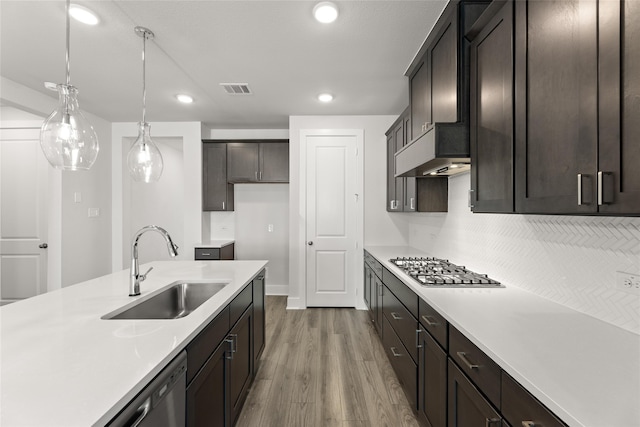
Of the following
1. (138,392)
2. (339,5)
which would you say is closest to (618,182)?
(138,392)

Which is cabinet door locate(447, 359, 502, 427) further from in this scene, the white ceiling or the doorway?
the doorway

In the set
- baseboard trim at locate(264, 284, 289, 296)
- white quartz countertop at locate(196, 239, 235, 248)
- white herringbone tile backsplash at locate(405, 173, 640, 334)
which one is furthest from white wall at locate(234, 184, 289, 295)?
white herringbone tile backsplash at locate(405, 173, 640, 334)

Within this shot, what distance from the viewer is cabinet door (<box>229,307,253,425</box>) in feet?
Answer: 5.68

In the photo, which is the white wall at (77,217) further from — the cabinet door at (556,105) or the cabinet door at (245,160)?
the cabinet door at (556,105)

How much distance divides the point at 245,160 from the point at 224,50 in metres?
2.18

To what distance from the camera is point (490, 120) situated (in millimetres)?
1531

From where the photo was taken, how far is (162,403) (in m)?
0.94

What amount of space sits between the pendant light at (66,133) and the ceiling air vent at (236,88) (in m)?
1.81

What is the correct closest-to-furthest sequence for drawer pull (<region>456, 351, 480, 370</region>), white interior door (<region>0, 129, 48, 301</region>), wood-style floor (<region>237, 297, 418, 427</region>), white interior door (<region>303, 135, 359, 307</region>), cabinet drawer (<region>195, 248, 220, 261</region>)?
1. drawer pull (<region>456, 351, 480, 370</region>)
2. wood-style floor (<region>237, 297, 418, 427</region>)
3. white interior door (<region>0, 129, 48, 301</region>)
4. white interior door (<region>303, 135, 359, 307</region>)
5. cabinet drawer (<region>195, 248, 220, 261</region>)

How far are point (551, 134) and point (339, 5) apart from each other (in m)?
1.54

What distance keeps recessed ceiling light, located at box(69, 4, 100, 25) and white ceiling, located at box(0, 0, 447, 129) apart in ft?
0.18

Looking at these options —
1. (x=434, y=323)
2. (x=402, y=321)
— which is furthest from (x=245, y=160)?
(x=434, y=323)

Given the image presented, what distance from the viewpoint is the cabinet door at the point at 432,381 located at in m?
1.45

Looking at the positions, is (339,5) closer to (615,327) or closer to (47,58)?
(615,327)
